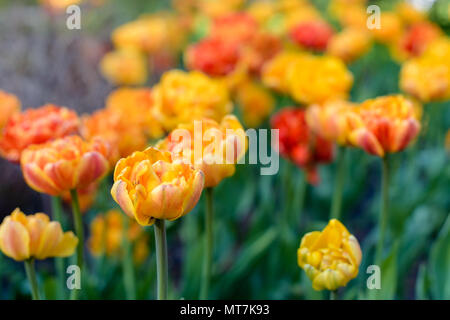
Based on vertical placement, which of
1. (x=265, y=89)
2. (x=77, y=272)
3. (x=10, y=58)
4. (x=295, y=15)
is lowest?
(x=77, y=272)

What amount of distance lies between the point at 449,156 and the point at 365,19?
747 mm

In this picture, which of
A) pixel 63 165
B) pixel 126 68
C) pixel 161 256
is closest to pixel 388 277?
Answer: pixel 161 256

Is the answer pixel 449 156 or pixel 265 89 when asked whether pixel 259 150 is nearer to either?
pixel 265 89

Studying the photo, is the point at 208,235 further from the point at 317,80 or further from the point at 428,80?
the point at 428,80

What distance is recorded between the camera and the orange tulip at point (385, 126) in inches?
33.3

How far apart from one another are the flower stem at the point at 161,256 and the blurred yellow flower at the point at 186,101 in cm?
38

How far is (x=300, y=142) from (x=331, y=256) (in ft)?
1.68

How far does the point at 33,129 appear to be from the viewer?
88cm

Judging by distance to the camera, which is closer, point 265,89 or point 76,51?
point 265,89

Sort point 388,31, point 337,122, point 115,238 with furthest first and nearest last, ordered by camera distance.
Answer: point 388,31, point 115,238, point 337,122

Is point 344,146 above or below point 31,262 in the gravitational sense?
above

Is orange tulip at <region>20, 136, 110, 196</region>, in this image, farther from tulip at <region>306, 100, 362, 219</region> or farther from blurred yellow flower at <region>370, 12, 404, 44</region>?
blurred yellow flower at <region>370, 12, 404, 44</region>

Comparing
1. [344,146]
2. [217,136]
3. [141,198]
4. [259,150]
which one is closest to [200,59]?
[259,150]

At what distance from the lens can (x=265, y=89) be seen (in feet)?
5.95
